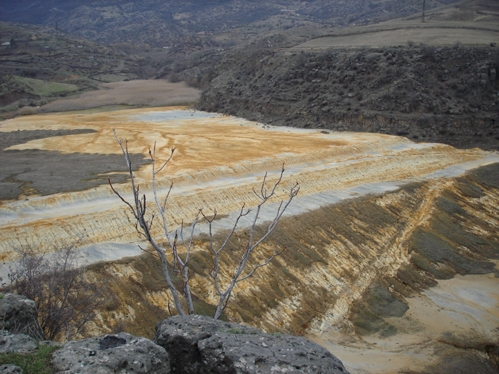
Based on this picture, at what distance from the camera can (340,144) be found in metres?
31.6

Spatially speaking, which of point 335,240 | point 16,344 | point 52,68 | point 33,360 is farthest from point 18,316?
point 52,68

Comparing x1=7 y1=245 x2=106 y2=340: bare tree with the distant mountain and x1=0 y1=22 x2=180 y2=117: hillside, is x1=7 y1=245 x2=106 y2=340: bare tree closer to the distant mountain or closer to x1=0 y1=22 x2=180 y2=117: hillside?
x1=0 y1=22 x2=180 y2=117: hillside

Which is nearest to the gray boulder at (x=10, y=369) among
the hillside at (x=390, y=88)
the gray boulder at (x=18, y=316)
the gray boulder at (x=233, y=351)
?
the gray boulder at (x=233, y=351)

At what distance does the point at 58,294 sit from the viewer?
416 inches

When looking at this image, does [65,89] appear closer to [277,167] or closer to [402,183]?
[277,167]

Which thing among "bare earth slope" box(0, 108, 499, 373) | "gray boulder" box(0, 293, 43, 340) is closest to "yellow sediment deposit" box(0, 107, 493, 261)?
"bare earth slope" box(0, 108, 499, 373)

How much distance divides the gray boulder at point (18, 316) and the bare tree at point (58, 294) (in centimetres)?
86

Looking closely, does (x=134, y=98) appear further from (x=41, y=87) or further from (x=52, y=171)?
(x=52, y=171)

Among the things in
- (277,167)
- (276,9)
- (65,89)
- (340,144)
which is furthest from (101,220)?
(276,9)

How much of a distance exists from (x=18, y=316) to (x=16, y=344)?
194 centimetres

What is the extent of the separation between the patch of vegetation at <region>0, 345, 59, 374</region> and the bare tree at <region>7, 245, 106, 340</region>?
2.99m

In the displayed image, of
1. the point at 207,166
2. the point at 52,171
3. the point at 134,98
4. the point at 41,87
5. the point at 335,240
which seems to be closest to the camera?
the point at 335,240

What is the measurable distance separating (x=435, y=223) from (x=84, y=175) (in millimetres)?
17035

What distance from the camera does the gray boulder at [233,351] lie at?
18.0 feet
